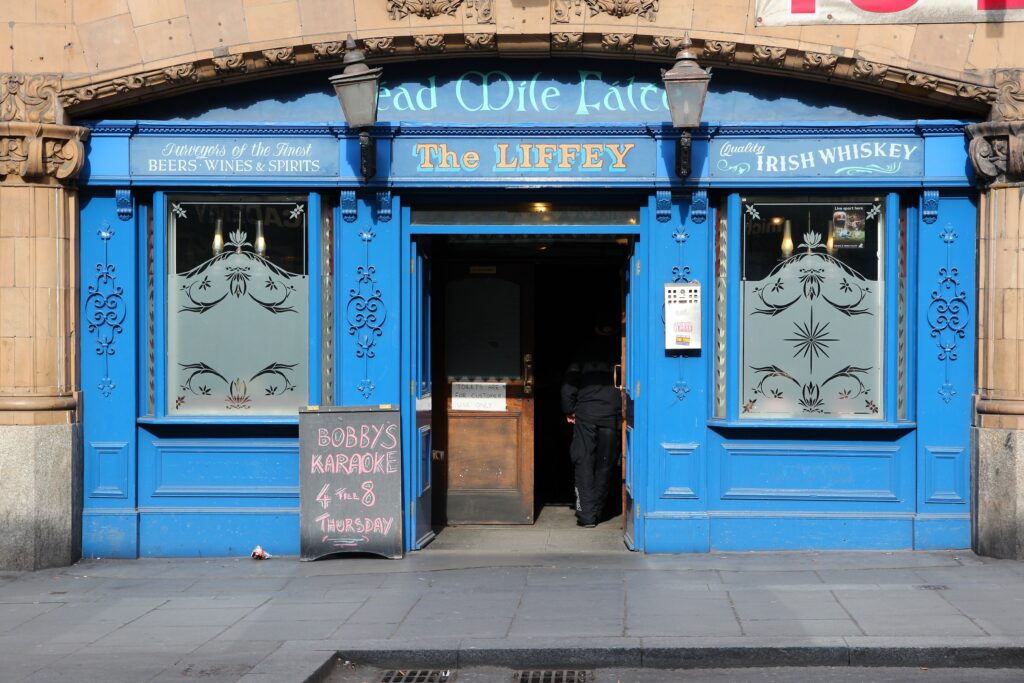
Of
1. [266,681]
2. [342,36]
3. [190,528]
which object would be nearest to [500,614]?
[266,681]

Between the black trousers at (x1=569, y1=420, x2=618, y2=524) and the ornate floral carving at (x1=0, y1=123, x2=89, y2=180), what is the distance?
5.02m

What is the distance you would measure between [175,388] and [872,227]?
19.5 feet

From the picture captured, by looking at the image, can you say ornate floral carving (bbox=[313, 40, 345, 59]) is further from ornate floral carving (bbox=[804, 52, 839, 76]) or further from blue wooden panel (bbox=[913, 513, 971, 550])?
blue wooden panel (bbox=[913, 513, 971, 550])

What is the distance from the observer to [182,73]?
10.1 m

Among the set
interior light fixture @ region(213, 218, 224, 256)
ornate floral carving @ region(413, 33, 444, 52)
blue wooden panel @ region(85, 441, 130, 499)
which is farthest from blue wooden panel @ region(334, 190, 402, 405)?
blue wooden panel @ region(85, 441, 130, 499)

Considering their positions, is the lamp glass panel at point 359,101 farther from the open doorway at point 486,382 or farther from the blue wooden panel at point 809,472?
the blue wooden panel at point 809,472

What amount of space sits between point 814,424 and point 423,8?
4.61 meters

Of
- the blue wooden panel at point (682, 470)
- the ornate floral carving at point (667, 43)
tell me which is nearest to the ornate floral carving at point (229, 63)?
the ornate floral carving at point (667, 43)

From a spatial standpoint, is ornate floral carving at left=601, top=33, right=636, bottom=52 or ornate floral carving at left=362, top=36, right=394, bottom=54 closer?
ornate floral carving at left=601, top=33, right=636, bottom=52

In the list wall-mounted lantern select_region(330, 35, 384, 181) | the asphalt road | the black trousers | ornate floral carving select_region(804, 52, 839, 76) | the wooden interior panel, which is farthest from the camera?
the wooden interior panel

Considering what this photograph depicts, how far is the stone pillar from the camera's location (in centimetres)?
991

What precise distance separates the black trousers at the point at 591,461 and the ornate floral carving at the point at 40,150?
5.02m

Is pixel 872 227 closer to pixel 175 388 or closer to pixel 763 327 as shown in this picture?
pixel 763 327

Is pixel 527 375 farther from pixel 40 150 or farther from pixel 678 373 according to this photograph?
pixel 40 150
